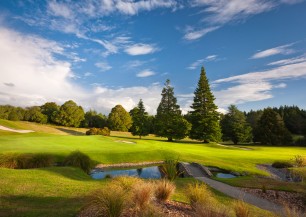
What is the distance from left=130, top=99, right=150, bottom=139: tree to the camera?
55375 millimetres

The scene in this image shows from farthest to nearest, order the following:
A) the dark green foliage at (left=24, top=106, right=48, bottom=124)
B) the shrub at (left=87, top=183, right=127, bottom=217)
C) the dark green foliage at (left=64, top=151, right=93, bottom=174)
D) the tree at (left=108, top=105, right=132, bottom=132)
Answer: the dark green foliage at (left=24, top=106, right=48, bottom=124)
the tree at (left=108, top=105, right=132, bottom=132)
the dark green foliage at (left=64, top=151, right=93, bottom=174)
the shrub at (left=87, top=183, right=127, bottom=217)

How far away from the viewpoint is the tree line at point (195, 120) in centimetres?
4900

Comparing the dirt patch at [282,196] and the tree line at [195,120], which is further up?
the tree line at [195,120]

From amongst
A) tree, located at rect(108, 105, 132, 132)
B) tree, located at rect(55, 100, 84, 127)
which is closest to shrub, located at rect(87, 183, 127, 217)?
tree, located at rect(108, 105, 132, 132)

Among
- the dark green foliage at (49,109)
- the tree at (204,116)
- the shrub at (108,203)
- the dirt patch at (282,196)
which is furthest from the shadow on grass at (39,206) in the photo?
the dark green foliage at (49,109)

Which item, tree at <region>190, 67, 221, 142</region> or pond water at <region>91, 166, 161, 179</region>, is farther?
tree at <region>190, 67, 221, 142</region>

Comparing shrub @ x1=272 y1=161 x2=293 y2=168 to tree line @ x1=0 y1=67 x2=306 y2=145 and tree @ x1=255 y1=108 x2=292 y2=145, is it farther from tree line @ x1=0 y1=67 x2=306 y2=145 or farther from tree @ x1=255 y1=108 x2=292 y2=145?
tree @ x1=255 y1=108 x2=292 y2=145

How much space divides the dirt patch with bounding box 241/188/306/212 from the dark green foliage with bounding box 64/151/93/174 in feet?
32.6

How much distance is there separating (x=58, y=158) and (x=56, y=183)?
843 centimetres

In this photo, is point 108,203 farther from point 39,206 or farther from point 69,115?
point 69,115

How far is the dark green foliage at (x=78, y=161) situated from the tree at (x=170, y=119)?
32.7 metres

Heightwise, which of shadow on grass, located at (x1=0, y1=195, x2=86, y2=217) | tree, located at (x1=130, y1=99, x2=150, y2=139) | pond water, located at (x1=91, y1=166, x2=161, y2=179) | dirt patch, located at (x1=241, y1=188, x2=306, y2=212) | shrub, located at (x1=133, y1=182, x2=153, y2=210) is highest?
tree, located at (x1=130, y1=99, x2=150, y2=139)

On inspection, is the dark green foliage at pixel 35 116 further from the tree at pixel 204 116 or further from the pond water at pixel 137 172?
the pond water at pixel 137 172

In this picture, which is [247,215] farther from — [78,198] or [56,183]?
[56,183]
